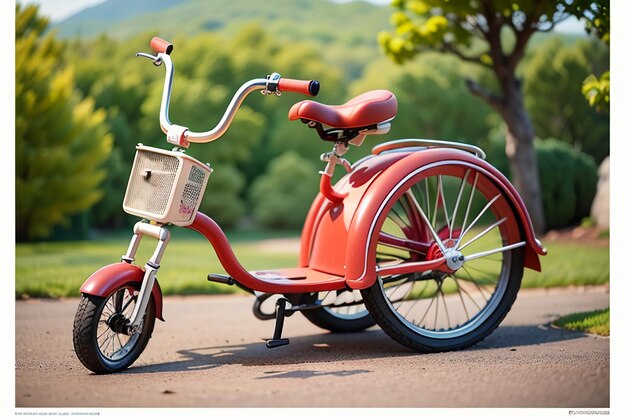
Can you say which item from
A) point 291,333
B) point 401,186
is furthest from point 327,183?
point 291,333

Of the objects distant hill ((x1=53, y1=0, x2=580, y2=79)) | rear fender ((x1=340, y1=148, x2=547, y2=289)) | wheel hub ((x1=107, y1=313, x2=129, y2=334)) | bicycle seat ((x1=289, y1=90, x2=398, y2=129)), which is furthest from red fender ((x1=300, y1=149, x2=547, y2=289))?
distant hill ((x1=53, y1=0, x2=580, y2=79))

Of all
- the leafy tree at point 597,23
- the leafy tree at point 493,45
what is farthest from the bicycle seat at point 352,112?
the leafy tree at point 493,45

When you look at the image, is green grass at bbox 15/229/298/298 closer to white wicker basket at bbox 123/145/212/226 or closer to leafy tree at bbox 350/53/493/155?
white wicker basket at bbox 123/145/212/226

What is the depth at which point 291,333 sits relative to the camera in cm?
452

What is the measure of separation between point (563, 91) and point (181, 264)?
7.20 metres

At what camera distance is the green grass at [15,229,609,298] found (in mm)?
6348

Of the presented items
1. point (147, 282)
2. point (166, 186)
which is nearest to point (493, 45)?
point (166, 186)

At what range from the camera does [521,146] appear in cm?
892

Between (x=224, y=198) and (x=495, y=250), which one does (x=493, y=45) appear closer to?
(x=224, y=198)

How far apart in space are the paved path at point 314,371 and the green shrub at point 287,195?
24.1 feet

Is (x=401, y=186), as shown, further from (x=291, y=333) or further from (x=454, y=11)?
(x=454, y=11)

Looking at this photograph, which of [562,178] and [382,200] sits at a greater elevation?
[562,178]

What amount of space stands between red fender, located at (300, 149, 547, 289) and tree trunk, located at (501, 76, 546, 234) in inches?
198

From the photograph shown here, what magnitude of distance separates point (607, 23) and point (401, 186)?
1.83 meters
